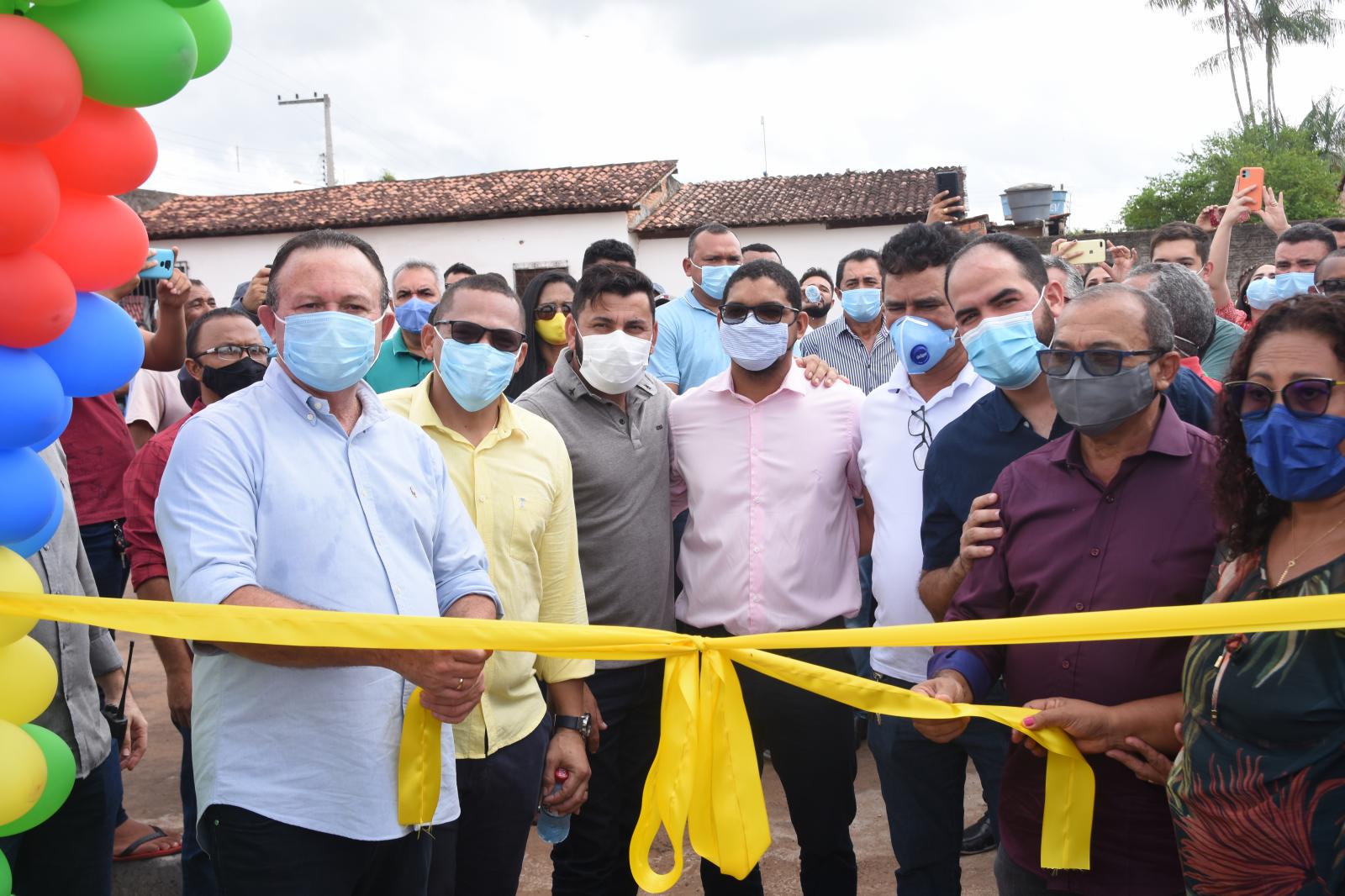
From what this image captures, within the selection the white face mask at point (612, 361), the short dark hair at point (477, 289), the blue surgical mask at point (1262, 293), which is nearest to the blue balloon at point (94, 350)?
the short dark hair at point (477, 289)

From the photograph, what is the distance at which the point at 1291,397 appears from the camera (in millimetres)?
2162

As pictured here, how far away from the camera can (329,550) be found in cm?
246

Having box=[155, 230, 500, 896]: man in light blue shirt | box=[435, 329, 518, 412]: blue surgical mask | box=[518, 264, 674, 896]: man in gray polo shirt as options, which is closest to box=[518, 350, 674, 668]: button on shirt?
box=[518, 264, 674, 896]: man in gray polo shirt

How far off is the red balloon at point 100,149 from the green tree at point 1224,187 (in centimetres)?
2780

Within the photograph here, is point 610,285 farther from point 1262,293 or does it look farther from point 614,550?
point 1262,293

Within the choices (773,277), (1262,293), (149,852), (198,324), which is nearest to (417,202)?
(1262,293)

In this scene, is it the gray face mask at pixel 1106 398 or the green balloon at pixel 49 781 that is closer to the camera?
the green balloon at pixel 49 781

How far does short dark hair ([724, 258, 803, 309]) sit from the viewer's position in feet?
12.9

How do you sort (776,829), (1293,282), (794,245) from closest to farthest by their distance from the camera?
1. (776,829)
2. (1293,282)
3. (794,245)

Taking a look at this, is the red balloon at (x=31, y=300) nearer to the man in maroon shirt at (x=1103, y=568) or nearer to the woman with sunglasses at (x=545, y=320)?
the man in maroon shirt at (x=1103, y=568)

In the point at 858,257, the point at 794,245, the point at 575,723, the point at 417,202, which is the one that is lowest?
the point at 575,723

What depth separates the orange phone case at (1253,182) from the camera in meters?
6.17

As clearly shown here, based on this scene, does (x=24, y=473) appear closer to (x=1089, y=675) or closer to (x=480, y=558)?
(x=480, y=558)

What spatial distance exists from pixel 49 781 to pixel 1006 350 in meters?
2.75
